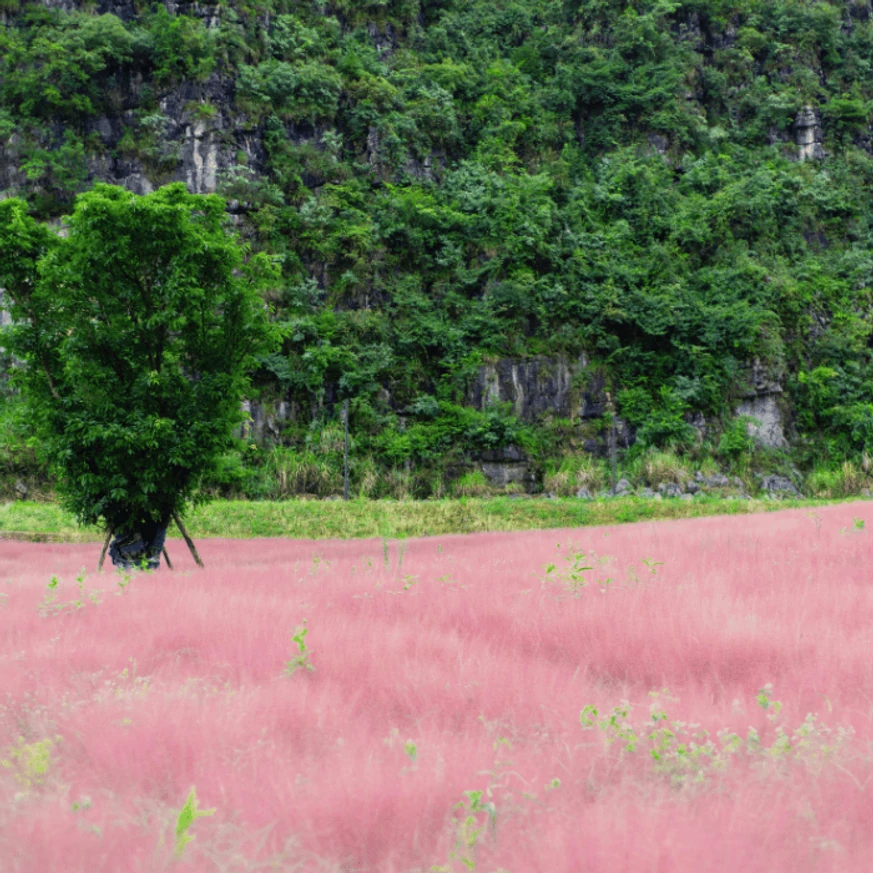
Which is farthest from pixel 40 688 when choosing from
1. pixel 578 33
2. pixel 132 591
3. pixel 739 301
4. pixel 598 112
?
pixel 578 33

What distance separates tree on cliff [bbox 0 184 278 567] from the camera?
10.1 meters

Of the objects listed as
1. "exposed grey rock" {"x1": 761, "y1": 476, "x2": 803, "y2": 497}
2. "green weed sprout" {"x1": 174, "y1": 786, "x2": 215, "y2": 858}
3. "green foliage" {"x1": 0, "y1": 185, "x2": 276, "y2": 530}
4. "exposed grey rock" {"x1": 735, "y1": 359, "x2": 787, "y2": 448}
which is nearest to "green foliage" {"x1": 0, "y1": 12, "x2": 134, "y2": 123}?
"green foliage" {"x1": 0, "y1": 185, "x2": 276, "y2": 530}

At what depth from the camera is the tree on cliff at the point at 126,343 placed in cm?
1009

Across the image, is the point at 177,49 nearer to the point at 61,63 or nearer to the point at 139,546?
the point at 61,63

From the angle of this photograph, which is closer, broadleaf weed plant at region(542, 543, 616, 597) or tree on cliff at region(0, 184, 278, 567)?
broadleaf weed plant at region(542, 543, 616, 597)

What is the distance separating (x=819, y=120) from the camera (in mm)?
49656

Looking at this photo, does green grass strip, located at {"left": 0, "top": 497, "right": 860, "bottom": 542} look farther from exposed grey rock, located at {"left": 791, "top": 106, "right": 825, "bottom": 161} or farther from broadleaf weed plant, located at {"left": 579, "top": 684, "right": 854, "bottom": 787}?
exposed grey rock, located at {"left": 791, "top": 106, "right": 825, "bottom": 161}

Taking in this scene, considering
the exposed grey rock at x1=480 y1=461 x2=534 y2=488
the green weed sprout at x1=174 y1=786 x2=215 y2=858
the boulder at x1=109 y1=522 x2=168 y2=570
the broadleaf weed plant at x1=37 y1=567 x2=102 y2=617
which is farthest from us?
the exposed grey rock at x1=480 y1=461 x2=534 y2=488

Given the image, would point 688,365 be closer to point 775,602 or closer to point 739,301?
point 739,301

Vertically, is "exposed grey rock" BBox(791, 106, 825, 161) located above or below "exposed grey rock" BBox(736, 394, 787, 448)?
above

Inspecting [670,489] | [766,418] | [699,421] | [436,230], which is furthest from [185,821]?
[766,418]

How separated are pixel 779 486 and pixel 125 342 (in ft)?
115

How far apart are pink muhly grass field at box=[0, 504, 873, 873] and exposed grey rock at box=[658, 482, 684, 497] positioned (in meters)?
27.8

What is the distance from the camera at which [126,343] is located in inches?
416
